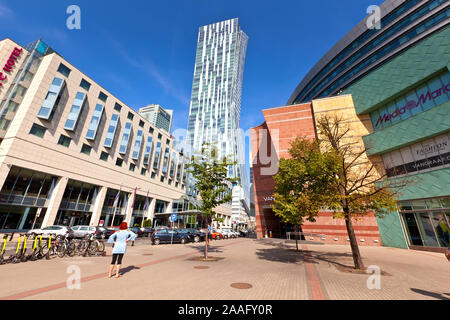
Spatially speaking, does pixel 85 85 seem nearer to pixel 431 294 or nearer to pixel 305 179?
pixel 305 179

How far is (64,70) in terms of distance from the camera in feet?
99.2

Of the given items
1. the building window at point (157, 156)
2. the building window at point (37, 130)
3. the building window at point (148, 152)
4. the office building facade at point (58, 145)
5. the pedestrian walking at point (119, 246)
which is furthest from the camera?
the building window at point (157, 156)

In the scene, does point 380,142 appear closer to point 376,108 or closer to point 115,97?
point 376,108

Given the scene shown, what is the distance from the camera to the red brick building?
22422 mm

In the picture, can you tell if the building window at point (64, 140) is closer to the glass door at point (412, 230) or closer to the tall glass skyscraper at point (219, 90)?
the glass door at point (412, 230)

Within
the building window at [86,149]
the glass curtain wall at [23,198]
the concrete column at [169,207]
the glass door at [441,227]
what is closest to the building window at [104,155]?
the building window at [86,149]

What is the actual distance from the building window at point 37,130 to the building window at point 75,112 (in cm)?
277

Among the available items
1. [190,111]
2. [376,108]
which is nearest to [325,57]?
[376,108]

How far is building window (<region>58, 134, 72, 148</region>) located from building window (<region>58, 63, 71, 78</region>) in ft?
32.7

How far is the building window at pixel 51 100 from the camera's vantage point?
2632 centimetres

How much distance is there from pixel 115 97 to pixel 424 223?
49.5 metres

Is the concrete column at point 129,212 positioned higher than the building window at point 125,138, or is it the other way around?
the building window at point 125,138

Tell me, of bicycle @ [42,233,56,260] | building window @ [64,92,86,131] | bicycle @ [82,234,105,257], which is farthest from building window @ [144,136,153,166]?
bicycle @ [42,233,56,260]
